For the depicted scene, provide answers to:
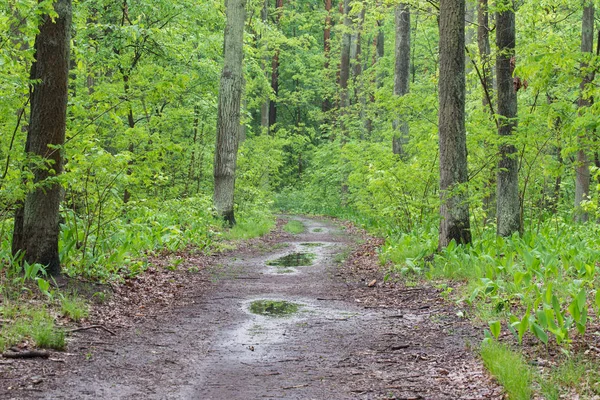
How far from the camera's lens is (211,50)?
51.6 feet

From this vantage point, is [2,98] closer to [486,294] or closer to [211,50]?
[486,294]

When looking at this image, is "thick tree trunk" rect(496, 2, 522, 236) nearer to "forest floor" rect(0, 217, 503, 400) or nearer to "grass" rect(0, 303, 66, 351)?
"forest floor" rect(0, 217, 503, 400)

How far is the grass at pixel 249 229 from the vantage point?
44.9 feet

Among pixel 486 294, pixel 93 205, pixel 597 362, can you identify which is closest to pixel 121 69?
pixel 93 205

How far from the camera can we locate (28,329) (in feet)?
15.0

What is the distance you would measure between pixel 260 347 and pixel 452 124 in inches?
207

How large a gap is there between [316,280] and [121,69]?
6.90m

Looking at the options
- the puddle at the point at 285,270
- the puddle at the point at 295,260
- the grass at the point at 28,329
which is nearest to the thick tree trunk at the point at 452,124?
the puddle at the point at 285,270

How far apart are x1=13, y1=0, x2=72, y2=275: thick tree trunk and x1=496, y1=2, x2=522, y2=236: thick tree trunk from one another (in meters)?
7.02

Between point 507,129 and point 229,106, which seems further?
point 229,106

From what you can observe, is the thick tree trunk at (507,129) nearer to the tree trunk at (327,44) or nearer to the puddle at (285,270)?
the puddle at (285,270)

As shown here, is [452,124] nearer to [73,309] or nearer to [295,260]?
[295,260]

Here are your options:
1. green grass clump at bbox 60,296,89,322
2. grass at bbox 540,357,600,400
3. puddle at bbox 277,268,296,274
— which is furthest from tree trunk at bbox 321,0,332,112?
grass at bbox 540,357,600,400

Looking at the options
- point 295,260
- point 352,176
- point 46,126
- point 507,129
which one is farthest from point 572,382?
point 352,176
